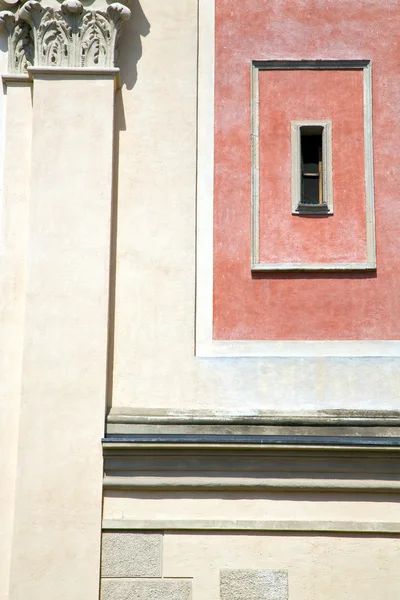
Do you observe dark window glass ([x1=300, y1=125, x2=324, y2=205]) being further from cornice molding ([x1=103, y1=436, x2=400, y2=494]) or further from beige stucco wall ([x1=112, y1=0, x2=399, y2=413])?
cornice molding ([x1=103, y1=436, x2=400, y2=494])

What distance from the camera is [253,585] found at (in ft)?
25.1

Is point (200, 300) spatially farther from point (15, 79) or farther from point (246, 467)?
point (15, 79)

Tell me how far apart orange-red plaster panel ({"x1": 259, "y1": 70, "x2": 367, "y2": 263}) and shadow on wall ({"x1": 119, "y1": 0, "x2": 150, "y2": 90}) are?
42.4 inches

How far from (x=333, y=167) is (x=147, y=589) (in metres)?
3.70

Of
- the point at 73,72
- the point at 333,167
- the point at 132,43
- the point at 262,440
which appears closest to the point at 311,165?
the point at 333,167

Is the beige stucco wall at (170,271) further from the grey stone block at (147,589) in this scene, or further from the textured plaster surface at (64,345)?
the grey stone block at (147,589)

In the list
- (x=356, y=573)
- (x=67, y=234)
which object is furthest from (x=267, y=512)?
(x=67, y=234)

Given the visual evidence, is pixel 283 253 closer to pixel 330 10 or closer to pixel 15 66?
pixel 330 10

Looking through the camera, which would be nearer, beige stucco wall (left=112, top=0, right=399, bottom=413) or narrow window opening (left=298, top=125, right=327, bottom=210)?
beige stucco wall (left=112, top=0, right=399, bottom=413)

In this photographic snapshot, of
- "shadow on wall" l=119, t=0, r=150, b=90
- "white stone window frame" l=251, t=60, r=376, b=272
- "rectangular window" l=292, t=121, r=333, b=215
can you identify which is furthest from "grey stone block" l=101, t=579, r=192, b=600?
"shadow on wall" l=119, t=0, r=150, b=90

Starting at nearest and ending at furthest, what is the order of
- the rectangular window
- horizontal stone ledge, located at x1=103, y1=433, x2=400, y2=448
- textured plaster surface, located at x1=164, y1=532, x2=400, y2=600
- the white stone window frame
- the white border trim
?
textured plaster surface, located at x1=164, y1=532, x2=400, y2=600
horizontal stone ledge, located at x1=103, y1=433, x2=400, y2=448
the white border trim
the white stone window frame
the rectangular window

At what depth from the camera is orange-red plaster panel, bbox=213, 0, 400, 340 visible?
27.0ft

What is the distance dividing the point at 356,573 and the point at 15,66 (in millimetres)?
4975

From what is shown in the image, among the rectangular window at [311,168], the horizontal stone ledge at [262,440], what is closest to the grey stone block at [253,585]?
the horizontal stone ledge at [262,440]
